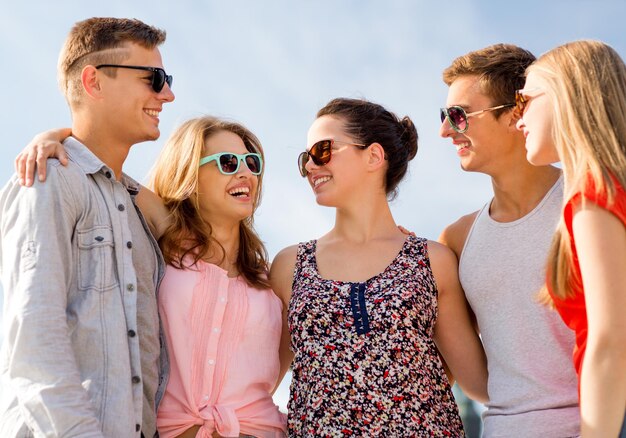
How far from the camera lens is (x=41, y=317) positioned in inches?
146

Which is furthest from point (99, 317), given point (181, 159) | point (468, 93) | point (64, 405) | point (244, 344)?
point (468, 93)

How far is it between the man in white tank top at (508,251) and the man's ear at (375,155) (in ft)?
1.59

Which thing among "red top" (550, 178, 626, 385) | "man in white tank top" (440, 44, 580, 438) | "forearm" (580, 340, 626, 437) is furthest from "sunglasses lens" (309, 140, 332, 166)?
"forearm" (580, 340, 626, 437)

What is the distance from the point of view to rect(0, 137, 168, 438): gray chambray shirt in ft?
12.1

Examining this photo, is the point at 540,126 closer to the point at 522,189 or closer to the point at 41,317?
the point at 522,189

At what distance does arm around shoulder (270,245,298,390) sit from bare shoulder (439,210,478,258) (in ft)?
3.52

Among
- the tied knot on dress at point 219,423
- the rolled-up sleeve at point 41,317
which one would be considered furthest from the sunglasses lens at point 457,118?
the rolled-up sleeve at point 41,317

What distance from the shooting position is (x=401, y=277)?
501 cm

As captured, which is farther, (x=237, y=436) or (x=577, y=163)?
(x=237, y=436)

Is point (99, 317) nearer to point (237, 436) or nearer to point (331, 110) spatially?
point (237, 436)

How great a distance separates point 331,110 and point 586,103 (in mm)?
2583

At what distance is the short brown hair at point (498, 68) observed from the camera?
17.1 ft

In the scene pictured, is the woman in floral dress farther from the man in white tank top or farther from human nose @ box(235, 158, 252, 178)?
human nose @ box(235, 158, 252, 178)

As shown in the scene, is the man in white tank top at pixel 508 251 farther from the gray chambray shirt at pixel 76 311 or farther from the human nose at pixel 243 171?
the gray chambray shirt at pixel 76 311
